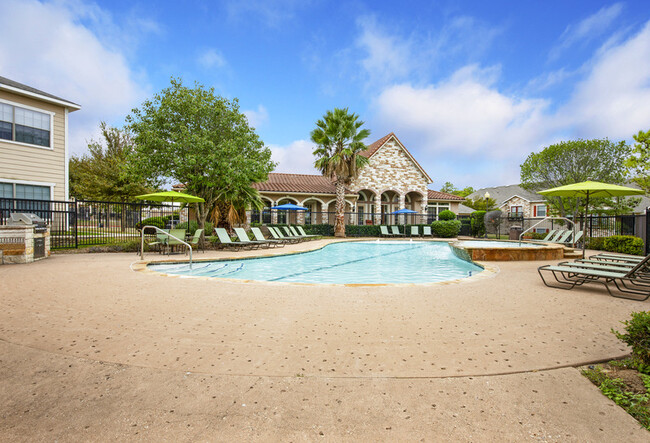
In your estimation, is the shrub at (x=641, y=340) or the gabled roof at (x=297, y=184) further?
the gabled roof at (x=297, y=184)

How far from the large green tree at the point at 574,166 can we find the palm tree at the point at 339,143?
16824 mm

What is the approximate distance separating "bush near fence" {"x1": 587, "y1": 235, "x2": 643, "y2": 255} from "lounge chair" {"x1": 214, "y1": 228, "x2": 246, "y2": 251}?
15676 mm

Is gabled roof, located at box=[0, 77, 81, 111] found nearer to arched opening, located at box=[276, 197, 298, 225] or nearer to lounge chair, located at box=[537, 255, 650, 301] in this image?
arched opening, located at box=[276, 197, 298, 225]

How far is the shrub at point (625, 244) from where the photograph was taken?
12.3 meters

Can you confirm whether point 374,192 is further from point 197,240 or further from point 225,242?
point 197,240

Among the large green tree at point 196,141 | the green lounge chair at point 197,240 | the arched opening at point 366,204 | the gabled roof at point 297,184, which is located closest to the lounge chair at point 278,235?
the large green tree at point 196,141

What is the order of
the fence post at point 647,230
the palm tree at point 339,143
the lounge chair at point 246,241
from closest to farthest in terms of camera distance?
1. the fence post at point 647,230
2. the lounge chair at point 246,241
3. the palm tree at point 339,143

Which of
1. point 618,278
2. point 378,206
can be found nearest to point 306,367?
point 618,278

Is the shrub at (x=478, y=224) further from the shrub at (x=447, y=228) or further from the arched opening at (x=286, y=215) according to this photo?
the arched opening at (x=286, y=215)

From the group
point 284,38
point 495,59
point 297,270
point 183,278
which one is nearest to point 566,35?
point 495,59

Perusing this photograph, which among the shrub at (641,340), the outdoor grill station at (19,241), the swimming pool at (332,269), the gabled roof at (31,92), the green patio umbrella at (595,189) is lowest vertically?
the swimming pool at (332,269)

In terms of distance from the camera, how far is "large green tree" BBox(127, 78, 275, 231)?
1330 cm

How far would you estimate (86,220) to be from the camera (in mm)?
12625

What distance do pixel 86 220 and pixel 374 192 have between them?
2120cm
